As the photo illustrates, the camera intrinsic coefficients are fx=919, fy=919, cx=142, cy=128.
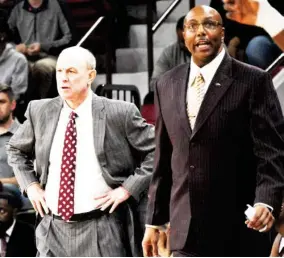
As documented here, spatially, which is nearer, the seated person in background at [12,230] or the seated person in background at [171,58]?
the seated person in background at [12,230]

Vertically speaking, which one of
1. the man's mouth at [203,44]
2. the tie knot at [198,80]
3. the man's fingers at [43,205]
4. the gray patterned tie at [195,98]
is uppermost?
the man's mouth at [203,44]

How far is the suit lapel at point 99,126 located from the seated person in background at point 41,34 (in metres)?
3.27

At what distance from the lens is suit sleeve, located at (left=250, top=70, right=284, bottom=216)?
322cm

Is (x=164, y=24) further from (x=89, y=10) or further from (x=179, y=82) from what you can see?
(x=179, y=82)

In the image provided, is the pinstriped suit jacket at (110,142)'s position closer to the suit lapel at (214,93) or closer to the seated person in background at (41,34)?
the suit lapel at (214,93)

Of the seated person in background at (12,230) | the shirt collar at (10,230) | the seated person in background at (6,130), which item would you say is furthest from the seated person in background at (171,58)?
the shirt collar at (10,230)

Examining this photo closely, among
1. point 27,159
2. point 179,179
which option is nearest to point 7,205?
point 27,159

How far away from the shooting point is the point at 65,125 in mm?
4391

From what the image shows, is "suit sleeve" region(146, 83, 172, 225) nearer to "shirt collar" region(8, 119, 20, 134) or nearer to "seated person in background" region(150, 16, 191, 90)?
"shirt collar" region(8, 119, 20, 134)

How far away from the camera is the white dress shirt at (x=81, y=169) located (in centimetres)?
430

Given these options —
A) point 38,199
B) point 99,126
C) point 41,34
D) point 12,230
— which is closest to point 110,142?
point 99,126

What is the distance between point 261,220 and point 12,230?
2705mm

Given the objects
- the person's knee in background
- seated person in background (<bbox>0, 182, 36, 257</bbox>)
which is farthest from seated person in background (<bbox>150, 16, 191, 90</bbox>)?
seated person in background (<bbox>0, 182, 36, 257</bbox>)

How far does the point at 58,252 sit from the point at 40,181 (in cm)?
36
